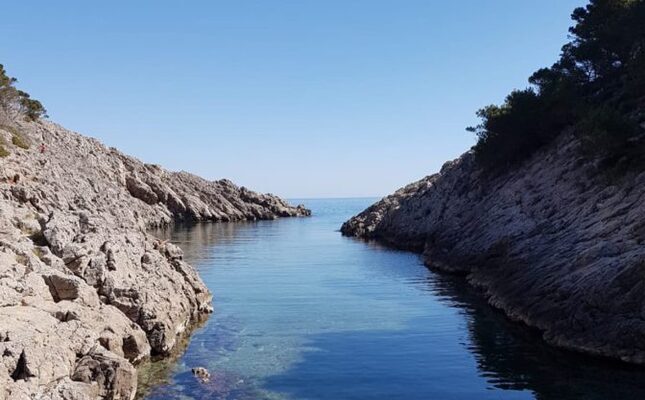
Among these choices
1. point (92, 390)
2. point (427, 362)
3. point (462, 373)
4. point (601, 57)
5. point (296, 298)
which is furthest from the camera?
point (601, 57)

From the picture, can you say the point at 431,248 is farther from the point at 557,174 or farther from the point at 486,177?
the point at 557,174

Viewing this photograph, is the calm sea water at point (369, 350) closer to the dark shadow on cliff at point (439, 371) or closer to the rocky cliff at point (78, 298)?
the dark shadow on cliff at point (439, 371)

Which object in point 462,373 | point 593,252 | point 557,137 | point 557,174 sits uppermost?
point 557,137

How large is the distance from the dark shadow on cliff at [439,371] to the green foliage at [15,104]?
242 feet

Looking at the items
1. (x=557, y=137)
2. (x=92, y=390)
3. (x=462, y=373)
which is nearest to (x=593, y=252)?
(x=462, y=373)

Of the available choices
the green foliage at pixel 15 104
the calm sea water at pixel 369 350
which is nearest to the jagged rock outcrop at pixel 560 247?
the calm sea water at pixel 369 350

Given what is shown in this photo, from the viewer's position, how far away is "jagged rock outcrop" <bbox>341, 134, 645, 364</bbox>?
29.8m

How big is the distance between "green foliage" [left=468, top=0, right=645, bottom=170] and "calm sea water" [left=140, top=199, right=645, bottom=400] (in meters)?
22.8

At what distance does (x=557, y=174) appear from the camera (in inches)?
2168

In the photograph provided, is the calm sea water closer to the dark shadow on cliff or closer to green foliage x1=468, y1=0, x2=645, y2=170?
the dark shadow on cliff

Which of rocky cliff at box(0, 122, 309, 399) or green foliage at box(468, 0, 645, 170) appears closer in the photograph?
rocky cliff at box(0, 122, 309, 399)

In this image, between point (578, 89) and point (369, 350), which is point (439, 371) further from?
point (578, 89)

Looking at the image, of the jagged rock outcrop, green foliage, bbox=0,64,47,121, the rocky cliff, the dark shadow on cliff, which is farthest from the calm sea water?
green foliage, bbox=0,64,47,121

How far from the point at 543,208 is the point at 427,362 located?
86.3 feet
